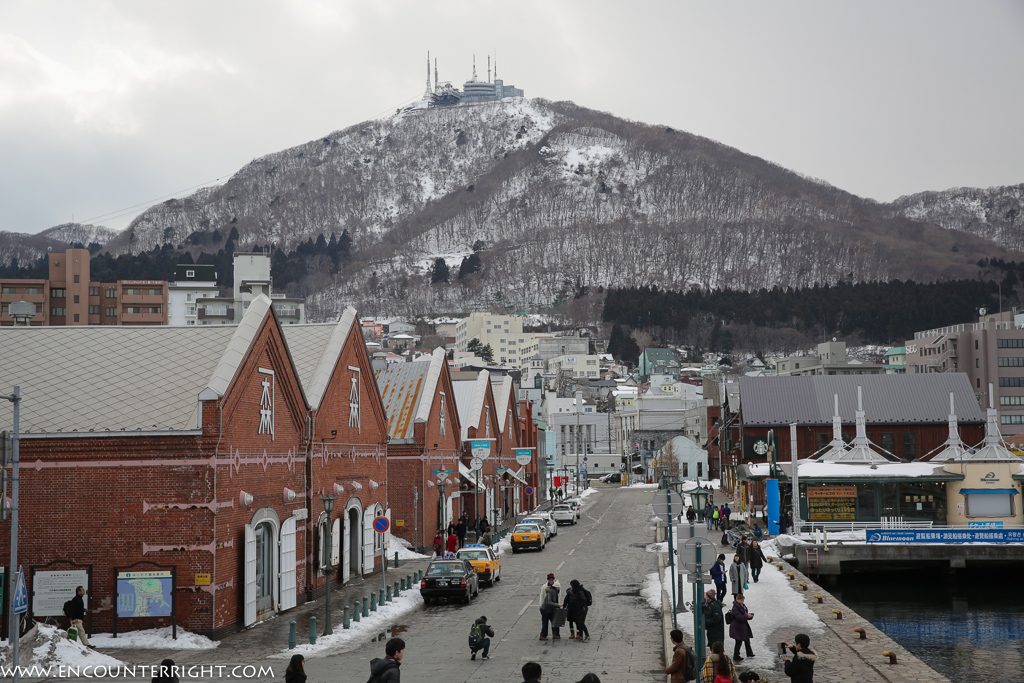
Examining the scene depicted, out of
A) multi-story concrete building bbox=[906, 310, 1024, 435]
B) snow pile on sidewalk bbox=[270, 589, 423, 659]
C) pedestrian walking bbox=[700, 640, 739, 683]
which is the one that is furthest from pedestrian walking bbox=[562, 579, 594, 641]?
multi-story concrete building bbox=[906, 310, 1024, 435]

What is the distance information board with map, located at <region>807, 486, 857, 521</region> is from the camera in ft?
174

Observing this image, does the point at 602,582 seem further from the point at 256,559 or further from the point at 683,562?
the point at 683,562

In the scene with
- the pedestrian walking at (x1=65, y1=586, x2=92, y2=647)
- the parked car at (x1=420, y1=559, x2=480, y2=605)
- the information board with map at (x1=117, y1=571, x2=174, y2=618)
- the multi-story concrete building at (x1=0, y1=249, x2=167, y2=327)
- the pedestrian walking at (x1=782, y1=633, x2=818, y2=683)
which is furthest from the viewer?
the multi-story concrete building at (x1=0, y1=249, x2=167, y2=327)

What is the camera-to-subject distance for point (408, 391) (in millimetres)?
50938

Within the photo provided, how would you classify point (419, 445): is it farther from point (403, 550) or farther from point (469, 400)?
point (469, 400)

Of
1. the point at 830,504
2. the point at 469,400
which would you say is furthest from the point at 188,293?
the point at 830,504

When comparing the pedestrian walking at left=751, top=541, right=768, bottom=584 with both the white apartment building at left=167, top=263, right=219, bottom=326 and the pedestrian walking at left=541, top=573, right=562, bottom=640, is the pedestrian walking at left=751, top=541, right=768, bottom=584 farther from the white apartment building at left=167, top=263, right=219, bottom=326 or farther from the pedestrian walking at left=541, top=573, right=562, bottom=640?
the white apartment building at left=167, top=263, right=219, bottom=326

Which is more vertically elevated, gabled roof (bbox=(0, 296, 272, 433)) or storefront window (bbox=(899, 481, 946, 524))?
gabled roof (bbox=(0, 296, 272, 433))

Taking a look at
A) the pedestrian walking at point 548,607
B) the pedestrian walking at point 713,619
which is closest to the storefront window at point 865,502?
the pedestrian walking at point 548,607

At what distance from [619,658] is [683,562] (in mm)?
5935

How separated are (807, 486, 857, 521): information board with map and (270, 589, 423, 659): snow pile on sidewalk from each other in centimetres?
2842

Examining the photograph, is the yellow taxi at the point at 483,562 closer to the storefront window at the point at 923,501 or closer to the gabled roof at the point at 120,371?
the gabled roof at the point at 120,371

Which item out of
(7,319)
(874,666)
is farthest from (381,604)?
(7,319)

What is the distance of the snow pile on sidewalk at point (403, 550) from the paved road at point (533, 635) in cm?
416
